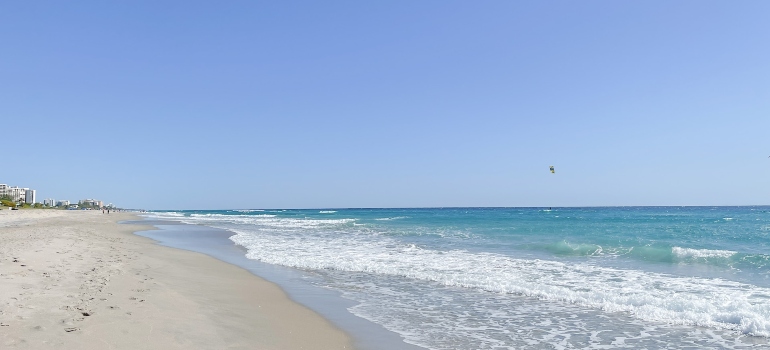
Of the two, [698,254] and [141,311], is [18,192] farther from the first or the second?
[698,254]

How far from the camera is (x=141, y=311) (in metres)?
6.46

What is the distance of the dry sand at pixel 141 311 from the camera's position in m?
5.13

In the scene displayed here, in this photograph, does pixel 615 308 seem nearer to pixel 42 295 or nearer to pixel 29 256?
pixel 42 295

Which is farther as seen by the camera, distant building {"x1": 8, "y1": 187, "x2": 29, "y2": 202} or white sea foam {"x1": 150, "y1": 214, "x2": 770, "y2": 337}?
distant building {"x1": 8, "y1": 187, "x2": 29, "y2": 202}

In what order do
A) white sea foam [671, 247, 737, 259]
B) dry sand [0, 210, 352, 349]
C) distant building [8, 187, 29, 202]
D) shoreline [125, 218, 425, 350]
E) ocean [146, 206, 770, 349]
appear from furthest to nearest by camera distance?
1. distant building [8, 187, 29, 202]
2. white sea foam [671, 247, 737, 259]
3. ocean [146, 206, 770, 349]
4. shoreline [125, 218, 425, 350]
5. dry sand [0, 210, 352, 349]

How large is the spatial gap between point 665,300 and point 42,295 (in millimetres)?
9996

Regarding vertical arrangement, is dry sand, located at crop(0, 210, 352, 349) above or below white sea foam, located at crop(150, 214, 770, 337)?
above

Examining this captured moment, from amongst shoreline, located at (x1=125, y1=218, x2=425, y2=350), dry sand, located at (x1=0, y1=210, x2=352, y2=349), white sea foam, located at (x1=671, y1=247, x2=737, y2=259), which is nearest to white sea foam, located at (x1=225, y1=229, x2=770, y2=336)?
shoreline, located at (x1=125, y1=218, x2=425, y2=350)

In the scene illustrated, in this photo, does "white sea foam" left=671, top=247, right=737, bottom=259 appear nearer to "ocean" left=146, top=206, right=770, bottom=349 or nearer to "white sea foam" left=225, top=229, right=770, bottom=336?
"ocean" left=146, top=206, right=770, bottom=349

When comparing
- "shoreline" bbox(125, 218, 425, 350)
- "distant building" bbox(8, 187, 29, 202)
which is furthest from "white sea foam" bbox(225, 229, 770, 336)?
"distant building" bbox(8, 187, 29, 202)

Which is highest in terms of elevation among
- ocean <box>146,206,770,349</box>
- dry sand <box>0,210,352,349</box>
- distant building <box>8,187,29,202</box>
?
distant building <box>8,187,29,202</box>

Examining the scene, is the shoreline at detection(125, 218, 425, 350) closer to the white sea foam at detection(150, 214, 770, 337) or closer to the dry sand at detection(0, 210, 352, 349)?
the dry sand at detection(0, 210, 352, 349)

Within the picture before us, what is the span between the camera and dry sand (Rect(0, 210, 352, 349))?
5.13 m

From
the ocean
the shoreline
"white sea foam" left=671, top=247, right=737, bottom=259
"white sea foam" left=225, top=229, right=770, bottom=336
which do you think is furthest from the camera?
"white sea foam" left=671, top=247, right=737, bottom=259
